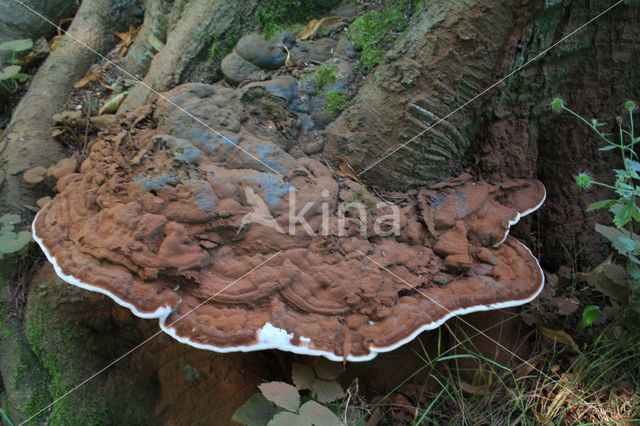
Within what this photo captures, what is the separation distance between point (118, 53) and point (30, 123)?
1.04 metres

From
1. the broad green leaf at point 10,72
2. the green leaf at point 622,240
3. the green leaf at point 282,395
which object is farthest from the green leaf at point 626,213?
the broad green leaf at point 10,72

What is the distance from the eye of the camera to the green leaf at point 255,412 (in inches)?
84.8

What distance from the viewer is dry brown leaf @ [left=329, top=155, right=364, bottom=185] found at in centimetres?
263

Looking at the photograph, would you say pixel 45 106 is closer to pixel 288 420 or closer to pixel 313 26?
pixel 313 26

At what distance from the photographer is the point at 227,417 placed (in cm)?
258

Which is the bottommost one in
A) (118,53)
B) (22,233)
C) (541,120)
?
(22,233)

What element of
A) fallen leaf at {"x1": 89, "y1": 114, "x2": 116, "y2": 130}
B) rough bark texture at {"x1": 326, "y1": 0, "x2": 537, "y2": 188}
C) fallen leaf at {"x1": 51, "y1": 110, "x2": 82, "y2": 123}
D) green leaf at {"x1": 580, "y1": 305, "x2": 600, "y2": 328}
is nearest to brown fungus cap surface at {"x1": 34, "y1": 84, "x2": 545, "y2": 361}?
rough bark texture at {"x1": 326, "y1": 0, "x2": 537, "y2": 188}

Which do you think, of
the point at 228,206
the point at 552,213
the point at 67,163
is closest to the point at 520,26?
the point at 552,213

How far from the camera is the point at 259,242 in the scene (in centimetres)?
218

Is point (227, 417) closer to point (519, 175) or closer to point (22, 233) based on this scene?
point (22, 233)

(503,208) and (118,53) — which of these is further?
(118,53)

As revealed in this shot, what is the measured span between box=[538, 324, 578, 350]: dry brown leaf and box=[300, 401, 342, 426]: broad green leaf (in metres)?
1.47

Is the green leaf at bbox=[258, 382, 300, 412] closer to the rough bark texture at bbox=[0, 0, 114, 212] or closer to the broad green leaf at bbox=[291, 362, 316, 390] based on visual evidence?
the broad green leaf at bbox=[291, 362, 316, 390]

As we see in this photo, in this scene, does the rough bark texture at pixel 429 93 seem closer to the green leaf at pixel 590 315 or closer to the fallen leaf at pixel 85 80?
the green leaf at pixel 590 315
